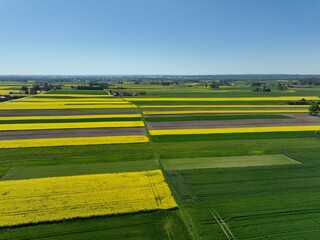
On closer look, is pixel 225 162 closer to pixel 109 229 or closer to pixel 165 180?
pixel 165 180

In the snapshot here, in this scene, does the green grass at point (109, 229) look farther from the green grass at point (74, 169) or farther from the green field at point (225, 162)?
the green field at point (225, 162)

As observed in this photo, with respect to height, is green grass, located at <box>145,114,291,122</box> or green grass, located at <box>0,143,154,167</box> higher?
green grass, located at <box>145,114,291,122</box>

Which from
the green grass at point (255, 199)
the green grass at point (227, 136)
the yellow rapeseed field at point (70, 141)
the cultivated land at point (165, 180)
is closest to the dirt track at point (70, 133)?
the cultivated land at point (165, 180)

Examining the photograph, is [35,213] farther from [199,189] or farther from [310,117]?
[310,117]

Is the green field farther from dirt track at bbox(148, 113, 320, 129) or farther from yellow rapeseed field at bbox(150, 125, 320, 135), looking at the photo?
dirt track at bbox(148, 113, 320, 129)

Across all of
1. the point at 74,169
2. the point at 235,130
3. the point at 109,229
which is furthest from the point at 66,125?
the point at 109,229

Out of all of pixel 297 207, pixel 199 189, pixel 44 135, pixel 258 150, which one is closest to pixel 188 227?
pixel 199 189

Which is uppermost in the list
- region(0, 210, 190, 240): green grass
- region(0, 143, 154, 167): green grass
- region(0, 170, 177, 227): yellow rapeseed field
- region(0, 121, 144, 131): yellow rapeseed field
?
region(0, 121, 144, 131): yellow rapeseed field

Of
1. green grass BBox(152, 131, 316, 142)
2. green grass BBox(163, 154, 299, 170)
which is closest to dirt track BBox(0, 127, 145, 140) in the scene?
green grass BBox(152, 131, 316, 142)

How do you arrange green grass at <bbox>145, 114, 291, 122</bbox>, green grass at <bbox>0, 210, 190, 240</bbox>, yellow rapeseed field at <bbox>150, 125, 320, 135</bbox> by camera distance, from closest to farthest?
green grass at <bbox>0, 210, 190, 240</bbox> → yellow rapeseed field at <bbox>150, 125, 320, 135</bbox> → green grass at <bbox>145, 114, 291, 122</bbox>
